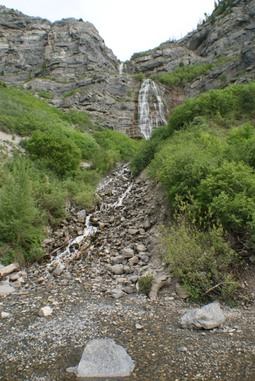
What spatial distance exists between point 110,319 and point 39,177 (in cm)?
1049

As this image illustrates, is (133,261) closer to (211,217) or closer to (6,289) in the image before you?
(211,217)

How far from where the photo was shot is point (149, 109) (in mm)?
41844

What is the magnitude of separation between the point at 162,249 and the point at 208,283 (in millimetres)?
2644

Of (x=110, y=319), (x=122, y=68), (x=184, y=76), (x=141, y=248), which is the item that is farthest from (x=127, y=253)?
(x=122, y=68)

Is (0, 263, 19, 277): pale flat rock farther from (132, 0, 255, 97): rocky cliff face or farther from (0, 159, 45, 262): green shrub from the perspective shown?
(132, 0, 255, 97): rocky cliff face

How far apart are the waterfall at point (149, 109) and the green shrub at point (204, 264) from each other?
3197 centimetres

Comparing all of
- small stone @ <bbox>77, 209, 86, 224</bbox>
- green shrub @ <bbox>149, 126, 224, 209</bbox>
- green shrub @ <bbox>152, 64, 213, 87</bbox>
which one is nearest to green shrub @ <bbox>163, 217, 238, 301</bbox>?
green shrub @ <bbox>149, 126, 224, 209</bbox>

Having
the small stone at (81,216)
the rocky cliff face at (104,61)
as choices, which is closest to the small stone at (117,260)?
the small stone at (81,216)

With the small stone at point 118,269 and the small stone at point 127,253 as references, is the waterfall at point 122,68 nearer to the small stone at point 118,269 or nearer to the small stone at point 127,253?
the small stone at point 127,253

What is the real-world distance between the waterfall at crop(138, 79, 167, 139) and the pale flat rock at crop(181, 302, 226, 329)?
33.6 metres

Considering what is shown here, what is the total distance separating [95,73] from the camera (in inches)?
1959

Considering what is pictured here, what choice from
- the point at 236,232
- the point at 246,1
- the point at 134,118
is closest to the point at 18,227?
the point at 236,232

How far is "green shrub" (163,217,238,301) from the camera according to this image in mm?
6793

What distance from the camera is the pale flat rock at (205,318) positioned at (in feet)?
18.9
